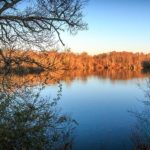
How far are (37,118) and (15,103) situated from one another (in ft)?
2.27

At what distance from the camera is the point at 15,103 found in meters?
6.19

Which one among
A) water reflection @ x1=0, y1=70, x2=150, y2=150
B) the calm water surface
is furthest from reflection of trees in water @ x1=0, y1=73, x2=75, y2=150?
the calm water surface

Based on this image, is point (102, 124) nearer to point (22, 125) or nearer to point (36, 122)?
point (36, 122)

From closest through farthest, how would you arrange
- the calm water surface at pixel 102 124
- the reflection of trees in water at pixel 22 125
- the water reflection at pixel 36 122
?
1. the reflection of trees in water at pixel 22 125
2. the water reflection at pixel 36 122
3. the calm water surface at pixel 102 124

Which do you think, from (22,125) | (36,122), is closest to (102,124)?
(36,122)

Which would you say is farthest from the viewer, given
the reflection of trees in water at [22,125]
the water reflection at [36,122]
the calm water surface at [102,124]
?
the calm water surface at [102,124]

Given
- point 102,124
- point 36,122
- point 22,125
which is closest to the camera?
point 22,125

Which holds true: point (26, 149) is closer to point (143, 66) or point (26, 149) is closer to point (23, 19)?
point (23, 19)

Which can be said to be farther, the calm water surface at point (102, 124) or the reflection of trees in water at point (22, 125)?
the calm water surface at point (102, 124)

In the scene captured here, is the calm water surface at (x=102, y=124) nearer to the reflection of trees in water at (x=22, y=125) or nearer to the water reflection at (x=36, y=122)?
the water reflection at (x=36, y=122)

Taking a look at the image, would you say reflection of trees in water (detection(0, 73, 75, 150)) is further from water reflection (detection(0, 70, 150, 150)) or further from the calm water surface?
the calm water surface

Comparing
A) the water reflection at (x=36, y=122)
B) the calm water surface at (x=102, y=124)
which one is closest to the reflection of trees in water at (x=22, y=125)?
the water reflection at (x=36, y=122)

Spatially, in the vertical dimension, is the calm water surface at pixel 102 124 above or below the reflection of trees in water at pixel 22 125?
below

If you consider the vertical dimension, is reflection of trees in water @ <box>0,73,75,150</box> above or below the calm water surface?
above
